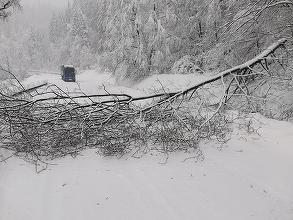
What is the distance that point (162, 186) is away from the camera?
18.5 feet

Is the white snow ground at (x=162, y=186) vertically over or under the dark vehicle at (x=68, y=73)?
under

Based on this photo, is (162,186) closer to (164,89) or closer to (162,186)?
(162,186)

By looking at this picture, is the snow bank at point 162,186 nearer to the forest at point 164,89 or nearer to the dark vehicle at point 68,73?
the forest at point 164,89

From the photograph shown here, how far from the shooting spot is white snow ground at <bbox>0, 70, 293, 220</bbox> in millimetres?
4961

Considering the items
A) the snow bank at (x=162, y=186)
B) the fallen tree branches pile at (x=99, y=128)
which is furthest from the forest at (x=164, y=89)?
the snow bank at (x=162, y=186)

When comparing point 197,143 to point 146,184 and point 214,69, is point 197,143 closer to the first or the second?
point 146,184

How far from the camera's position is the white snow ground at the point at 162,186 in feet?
16.3

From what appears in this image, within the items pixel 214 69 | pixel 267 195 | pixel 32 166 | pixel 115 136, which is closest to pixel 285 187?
pixel 267 195

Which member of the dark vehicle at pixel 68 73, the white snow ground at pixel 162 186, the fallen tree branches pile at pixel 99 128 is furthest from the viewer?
the dark vehicle at pixel 68 73

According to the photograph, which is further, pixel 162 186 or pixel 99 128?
pixel 99 128

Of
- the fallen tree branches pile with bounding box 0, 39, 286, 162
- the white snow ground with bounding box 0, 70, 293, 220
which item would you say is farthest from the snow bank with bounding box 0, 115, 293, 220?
the fallen tree branches pile with bounding box 0, 39, 286, 162

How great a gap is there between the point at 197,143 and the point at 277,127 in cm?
205

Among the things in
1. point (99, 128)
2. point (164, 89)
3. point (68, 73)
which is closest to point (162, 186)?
point (99, 128)

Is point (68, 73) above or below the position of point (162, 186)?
above
